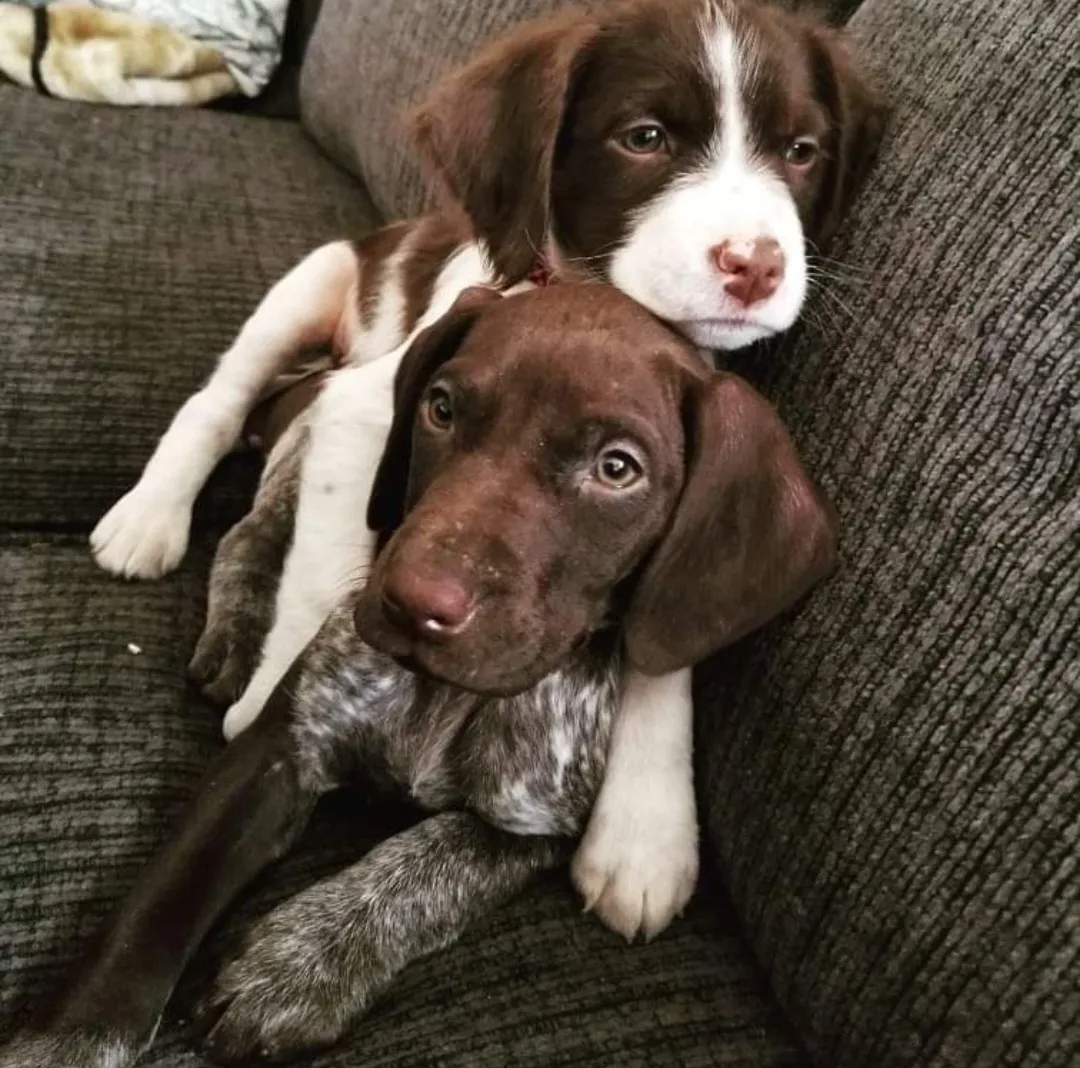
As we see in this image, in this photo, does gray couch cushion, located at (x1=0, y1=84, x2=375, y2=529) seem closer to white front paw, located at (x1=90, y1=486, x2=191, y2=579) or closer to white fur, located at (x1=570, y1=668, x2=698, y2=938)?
white front paw, located at (x1=90, y1=486, x2=191, y2=579)

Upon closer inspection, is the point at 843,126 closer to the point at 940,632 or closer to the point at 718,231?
the point at 718,231

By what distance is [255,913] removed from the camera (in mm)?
1296

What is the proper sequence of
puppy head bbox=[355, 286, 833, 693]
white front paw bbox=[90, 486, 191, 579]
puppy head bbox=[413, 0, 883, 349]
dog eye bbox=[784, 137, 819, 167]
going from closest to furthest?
puppy head bbox=[355, 286, 833, 693] → puppy head bbox=[413, 0, 883, 349] → dog eye bbox=[784, 137, 819, 167] → white front paw bbox=[90, 486, 191, 579]

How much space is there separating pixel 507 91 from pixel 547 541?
70cm

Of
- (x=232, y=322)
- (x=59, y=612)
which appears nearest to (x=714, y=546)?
(x=59, y=612)

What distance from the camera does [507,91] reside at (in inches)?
60.3

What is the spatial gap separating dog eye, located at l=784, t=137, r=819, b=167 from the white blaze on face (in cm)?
6

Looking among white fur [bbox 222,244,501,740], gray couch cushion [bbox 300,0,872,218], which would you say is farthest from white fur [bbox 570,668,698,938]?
gray couch cushion [bbox 300,0,872,218]

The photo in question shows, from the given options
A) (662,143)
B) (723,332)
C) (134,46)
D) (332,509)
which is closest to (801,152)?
(662,143)

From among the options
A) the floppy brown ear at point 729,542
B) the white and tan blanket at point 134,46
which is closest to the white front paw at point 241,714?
the floppy brown ear at point 729,542

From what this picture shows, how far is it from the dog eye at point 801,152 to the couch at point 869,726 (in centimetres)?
9

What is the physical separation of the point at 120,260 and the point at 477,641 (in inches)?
60.3

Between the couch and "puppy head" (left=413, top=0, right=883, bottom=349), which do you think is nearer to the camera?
the couch

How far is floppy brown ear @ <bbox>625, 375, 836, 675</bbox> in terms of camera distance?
121cm
